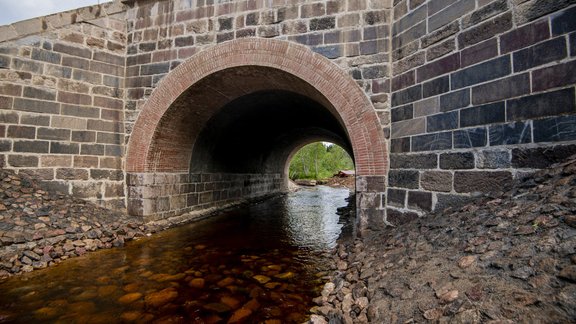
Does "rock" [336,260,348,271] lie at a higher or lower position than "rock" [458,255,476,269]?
lower

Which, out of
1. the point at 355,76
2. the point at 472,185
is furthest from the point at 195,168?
the point at 472,185

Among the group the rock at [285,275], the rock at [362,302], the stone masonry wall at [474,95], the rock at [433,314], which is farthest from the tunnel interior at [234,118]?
the rock at [433,314]

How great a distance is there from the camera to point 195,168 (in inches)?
315

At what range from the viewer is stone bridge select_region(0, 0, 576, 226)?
10.4 feet

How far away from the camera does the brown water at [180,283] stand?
9.52ft

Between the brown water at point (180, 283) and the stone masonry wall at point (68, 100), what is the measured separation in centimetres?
211

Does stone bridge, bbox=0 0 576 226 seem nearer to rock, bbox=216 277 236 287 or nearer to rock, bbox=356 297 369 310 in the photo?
rock, bbox=356 297 369 310

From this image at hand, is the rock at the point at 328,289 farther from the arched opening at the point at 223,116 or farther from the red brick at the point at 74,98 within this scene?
the red brick at the point at 74,98

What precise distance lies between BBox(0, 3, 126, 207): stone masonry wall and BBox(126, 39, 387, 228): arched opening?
646 millimetres

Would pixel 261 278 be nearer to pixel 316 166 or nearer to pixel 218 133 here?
pixel 218 133

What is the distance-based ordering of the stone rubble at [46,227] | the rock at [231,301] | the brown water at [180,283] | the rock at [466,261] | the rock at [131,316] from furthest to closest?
1. the stone rubble at [46,227]
2. the rock at [231,301]
3. the brown water at [180,283]
4. the rock at [131,316]
5. the rock at [466,261]

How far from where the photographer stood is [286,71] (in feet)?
17.9

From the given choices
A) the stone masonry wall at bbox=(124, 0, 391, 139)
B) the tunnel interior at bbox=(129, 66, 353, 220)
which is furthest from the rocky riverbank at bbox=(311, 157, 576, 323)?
the tunnel interior at bbox=(129, 66, 353, 220)

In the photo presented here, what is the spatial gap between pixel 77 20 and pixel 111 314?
6.23 m
